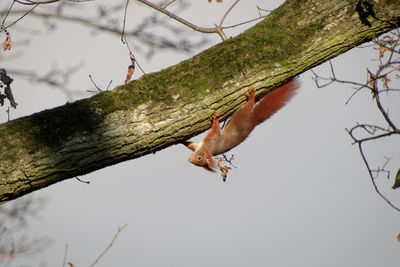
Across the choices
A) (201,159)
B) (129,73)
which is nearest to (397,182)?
(201,159)

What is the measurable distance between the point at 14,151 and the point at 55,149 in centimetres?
22

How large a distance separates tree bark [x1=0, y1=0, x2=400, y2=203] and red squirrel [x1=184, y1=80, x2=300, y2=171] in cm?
79

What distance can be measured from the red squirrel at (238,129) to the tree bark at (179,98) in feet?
2.58

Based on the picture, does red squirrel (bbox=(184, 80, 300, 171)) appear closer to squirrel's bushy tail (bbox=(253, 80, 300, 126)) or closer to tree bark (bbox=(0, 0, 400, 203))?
squirrel's bushy tail (bbox=(253, 80, 300, 126))

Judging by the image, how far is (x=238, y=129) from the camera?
3459mm

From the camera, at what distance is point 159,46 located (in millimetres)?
6582

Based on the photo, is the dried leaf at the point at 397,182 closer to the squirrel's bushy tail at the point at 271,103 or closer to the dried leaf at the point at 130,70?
the squirrel's bushy tail at the point at 271,103

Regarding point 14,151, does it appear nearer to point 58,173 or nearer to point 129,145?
point 58,173

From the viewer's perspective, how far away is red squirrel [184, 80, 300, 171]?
11.1 ft

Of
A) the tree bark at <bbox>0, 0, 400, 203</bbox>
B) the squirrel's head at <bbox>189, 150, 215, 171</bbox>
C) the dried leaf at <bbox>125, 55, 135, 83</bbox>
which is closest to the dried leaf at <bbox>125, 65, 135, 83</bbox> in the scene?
the dried leaf at <bbox>125, 55, 135, 83</bbox>

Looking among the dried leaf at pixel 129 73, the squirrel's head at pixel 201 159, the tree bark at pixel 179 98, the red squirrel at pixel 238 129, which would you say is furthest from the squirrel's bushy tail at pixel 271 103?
the dried leaf at pixel 129 73

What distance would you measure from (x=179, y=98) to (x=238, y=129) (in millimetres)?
1220

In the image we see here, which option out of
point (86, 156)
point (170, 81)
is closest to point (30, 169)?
point (86, 156)

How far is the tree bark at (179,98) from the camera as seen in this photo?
7.08 feet
